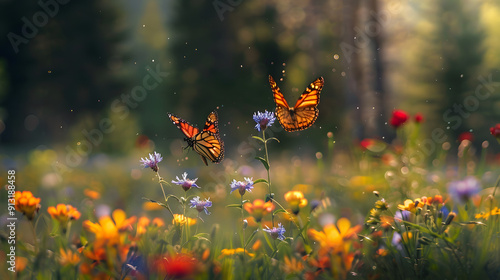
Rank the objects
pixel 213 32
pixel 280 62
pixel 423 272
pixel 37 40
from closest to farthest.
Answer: pixel 423 272
pixel 280 62
pixel 213 32
pixel 37 40

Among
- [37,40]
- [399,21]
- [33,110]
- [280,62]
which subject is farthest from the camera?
[33,110]

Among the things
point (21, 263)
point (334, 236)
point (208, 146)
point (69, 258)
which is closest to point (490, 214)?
point (334, 236)

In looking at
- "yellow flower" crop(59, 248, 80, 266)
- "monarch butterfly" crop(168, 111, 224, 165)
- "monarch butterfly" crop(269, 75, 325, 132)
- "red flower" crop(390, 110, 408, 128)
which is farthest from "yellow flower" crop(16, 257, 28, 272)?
"red flower" crop(390, 110, 408, 128)

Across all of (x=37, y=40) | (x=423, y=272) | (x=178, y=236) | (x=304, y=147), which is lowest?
(x=423, y=272)

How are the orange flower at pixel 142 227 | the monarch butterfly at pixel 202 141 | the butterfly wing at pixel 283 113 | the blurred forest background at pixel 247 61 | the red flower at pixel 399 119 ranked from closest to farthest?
the orange flower at pixel 142 227
the monarch butterfly at pixel 202 141
the butterfly wing at pixel 283 113
the red flower at pixel 399 119
the blurred forest background at pixel 247 61

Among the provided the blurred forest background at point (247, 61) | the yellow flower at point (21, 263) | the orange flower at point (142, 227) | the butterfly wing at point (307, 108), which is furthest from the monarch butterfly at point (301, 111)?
the blurred forest background at point (247, 61)

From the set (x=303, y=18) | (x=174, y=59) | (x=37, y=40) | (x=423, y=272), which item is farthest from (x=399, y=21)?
(x=37, y=40)

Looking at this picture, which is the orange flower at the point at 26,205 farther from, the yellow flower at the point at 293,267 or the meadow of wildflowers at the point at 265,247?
the yellow flower at the point at 293,267

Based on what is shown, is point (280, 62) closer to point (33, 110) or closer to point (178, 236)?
point (33, 110)
